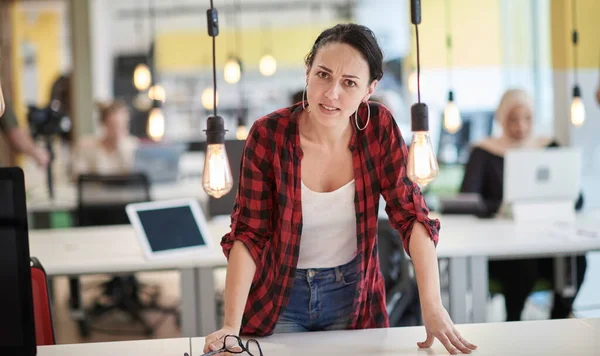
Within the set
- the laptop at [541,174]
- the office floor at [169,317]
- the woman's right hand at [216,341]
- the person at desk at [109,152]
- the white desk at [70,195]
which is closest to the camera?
the woman's right hand at [216,341]

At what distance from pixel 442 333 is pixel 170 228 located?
1.77m

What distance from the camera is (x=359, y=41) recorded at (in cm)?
196

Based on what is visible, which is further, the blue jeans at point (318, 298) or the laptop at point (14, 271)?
the blue jeans at point (318, 298)

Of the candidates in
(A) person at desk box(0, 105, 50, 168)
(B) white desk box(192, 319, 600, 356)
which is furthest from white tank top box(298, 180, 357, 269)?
(A) person at desk box(0, 105, 50, 168)

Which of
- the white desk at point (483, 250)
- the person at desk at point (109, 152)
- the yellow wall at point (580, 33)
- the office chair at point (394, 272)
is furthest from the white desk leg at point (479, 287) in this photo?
the person at desk at point (109, 152)

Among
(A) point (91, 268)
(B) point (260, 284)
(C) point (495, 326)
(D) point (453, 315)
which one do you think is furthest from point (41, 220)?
(C) point (495, 326)

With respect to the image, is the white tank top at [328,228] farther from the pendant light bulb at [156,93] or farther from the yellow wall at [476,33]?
the yellow wall at [476,33]

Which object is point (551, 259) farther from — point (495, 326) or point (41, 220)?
point (41, 220)

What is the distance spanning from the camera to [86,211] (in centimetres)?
474

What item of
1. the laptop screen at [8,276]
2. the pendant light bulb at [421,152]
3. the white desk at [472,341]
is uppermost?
the pendant light bulb at [421,152]

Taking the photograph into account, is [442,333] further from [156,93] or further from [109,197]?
[156,93]

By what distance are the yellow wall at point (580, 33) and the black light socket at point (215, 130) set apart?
4.16 m

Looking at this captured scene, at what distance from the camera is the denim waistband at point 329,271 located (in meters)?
2.12

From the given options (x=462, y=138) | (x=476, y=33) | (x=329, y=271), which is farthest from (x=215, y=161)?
(x=476, y=33)
